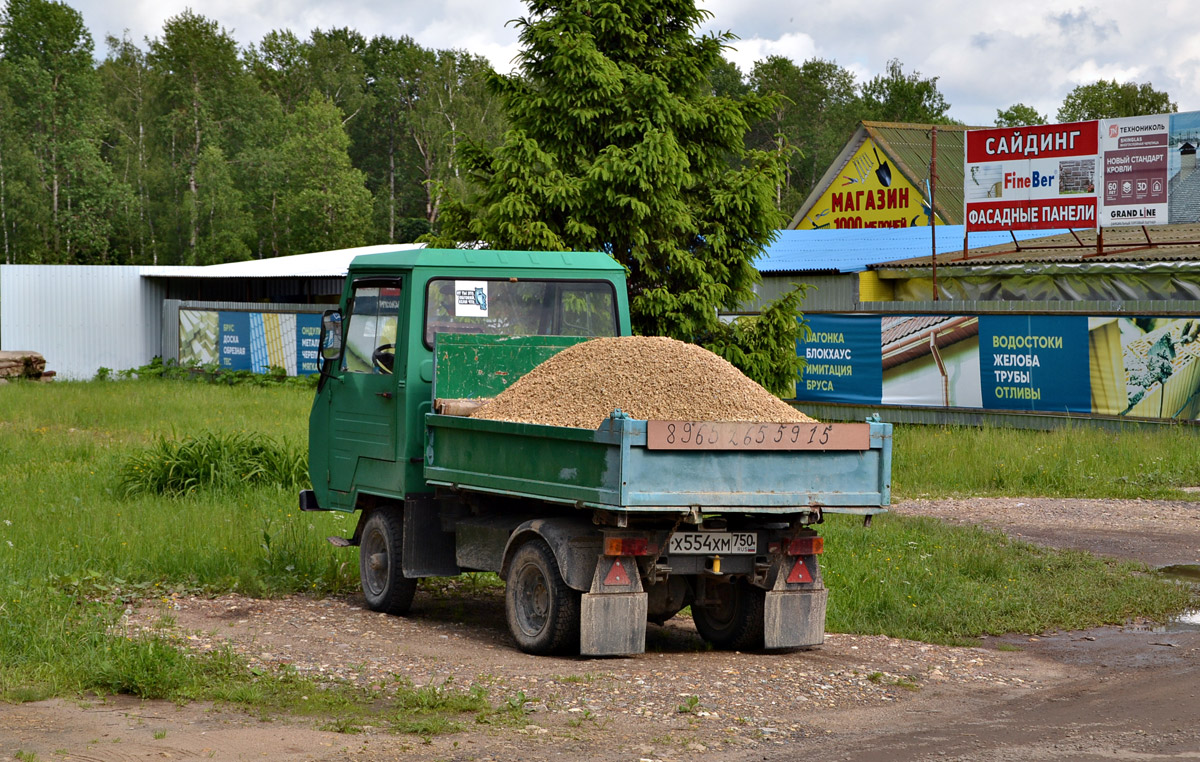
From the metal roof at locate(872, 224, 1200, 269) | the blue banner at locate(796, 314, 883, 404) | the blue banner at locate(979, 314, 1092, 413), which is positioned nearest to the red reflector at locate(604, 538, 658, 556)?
the blue banner at locate(979, 314, 1092, 413)

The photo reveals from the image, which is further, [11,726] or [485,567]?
[485,567]

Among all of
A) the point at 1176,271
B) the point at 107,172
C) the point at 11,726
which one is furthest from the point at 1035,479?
the point at 107,172

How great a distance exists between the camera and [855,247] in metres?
→ 33.2

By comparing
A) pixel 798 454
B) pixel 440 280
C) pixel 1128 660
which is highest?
Answer: pixel 440 280

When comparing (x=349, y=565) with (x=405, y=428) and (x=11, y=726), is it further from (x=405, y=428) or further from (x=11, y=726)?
(x=11, y=726)

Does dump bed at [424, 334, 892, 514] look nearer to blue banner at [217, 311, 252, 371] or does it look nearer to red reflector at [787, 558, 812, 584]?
red reflector at [787, 558, 812, 584]

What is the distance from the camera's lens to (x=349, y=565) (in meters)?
11.0

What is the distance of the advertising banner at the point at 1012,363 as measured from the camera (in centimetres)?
1955

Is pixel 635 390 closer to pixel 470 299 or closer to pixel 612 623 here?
pixel 612 623

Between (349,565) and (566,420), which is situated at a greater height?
(566,420)

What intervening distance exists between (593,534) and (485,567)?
4.14ft

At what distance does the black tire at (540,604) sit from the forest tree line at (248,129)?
41795 millimetres

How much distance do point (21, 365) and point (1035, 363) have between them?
2399cm

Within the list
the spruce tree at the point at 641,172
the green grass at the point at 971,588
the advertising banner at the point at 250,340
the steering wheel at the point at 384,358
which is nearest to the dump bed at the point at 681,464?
the steering wheel at the point at 384,358
